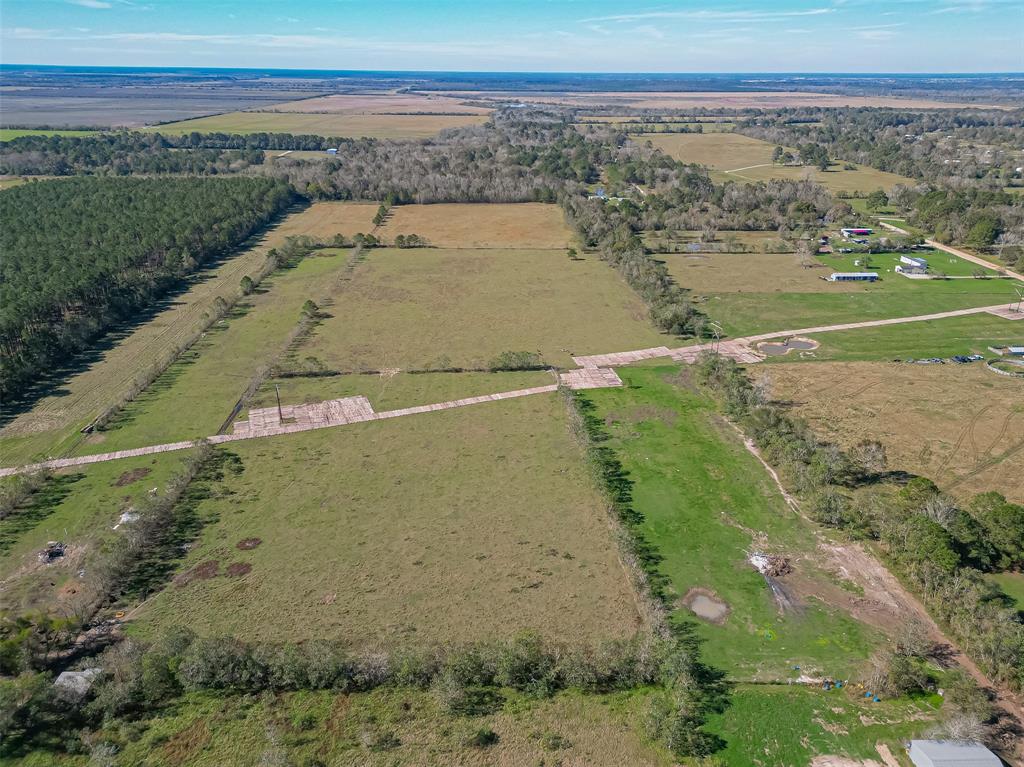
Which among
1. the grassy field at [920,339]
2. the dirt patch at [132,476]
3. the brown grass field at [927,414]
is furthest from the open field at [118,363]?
the grassy field at [920,339]

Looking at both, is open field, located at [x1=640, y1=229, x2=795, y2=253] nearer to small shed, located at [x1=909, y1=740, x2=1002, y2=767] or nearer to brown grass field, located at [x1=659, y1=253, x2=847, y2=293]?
brown grass field, located at [x1=659, y1=253, x2=847, y2=293]

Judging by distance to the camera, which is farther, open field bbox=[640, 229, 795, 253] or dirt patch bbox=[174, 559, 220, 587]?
open field bbox=[640, 229, 795, 253]

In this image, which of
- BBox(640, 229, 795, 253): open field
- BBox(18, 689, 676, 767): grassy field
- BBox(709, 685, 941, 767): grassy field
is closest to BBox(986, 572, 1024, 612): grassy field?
BBox(709, 685, 941, 767): grassy field

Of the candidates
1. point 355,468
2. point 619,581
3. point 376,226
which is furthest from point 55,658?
point 376,226

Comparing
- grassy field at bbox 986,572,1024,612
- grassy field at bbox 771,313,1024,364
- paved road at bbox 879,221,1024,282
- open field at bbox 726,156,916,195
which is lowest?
grassy field at bbox 986,572,1024,612

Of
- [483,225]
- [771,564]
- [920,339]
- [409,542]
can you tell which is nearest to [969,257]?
[920,339]

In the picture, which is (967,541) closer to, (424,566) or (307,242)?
(424,566)
